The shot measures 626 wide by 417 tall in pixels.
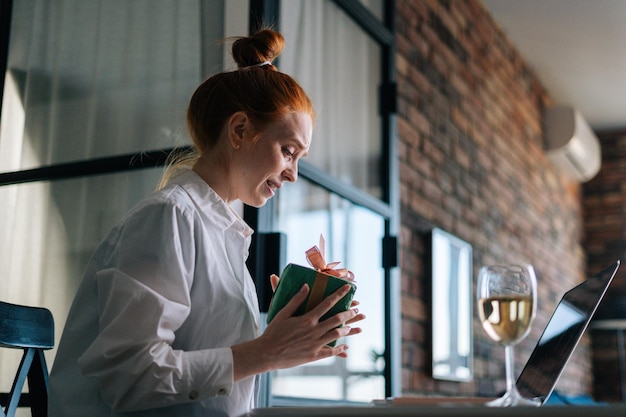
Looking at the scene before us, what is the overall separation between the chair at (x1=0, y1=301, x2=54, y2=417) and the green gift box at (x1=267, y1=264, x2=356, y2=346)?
633 mm

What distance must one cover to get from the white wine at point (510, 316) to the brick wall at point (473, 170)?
2.08m

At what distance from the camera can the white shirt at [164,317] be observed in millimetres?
1056

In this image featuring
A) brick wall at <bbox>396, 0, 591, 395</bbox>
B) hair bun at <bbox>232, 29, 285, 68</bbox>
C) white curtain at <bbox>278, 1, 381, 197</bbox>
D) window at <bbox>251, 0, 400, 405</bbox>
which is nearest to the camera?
hair bun at <bbox>232, 29, 285, 68</bbox>

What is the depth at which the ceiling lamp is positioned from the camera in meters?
5.52

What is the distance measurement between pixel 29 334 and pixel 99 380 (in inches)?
18.0

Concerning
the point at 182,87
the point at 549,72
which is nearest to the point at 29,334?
the point at 182,87

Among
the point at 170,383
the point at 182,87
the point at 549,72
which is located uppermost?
the point at 549,72

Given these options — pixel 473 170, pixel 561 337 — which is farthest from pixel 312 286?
pixel 473 170

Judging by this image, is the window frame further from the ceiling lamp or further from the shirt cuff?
the ceiling lamp

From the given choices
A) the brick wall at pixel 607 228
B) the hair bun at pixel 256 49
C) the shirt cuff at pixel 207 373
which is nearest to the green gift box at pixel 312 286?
the shirt cuff at pixel 207 373

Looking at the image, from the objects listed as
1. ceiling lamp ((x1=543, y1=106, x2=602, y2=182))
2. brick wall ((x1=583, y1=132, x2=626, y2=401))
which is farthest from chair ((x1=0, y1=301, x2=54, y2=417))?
brick wall ((x1=583, y1=132, x2=626, y2=401))

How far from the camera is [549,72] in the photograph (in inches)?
214

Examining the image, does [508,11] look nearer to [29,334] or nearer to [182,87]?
[182,87]

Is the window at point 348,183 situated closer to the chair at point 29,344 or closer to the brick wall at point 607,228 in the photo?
the chair at point 29,344
